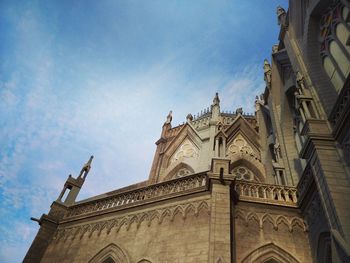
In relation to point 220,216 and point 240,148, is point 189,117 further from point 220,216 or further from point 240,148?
point 220,216

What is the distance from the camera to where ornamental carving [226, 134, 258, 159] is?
17.3 m

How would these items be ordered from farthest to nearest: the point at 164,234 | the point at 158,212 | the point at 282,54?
the point at 282,54, the point at 158,212, the point at 164,234

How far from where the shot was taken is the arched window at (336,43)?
8758mm

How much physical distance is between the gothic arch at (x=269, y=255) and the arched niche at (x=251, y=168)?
7.99 meters

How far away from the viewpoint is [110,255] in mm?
9086

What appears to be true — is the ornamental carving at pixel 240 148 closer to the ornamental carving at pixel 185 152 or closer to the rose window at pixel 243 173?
the rose window at pixel 243 173

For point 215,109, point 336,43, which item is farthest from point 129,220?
point 215,109

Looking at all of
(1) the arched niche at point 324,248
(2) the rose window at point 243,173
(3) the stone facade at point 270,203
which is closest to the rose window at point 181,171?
(2) the rose window at point 243,173

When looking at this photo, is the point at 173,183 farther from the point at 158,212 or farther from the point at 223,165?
the point at 223,165

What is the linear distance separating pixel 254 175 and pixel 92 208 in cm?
958

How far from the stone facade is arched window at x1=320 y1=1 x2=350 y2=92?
0.04 m

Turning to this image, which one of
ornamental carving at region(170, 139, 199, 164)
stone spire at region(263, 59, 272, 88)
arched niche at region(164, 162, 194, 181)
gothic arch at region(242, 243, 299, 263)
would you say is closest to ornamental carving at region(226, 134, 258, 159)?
ornamental carving at region(170, 139, 199, 164)

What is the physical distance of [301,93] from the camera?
31.3 feet

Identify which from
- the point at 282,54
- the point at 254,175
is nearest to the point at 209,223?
the point at 254,175
